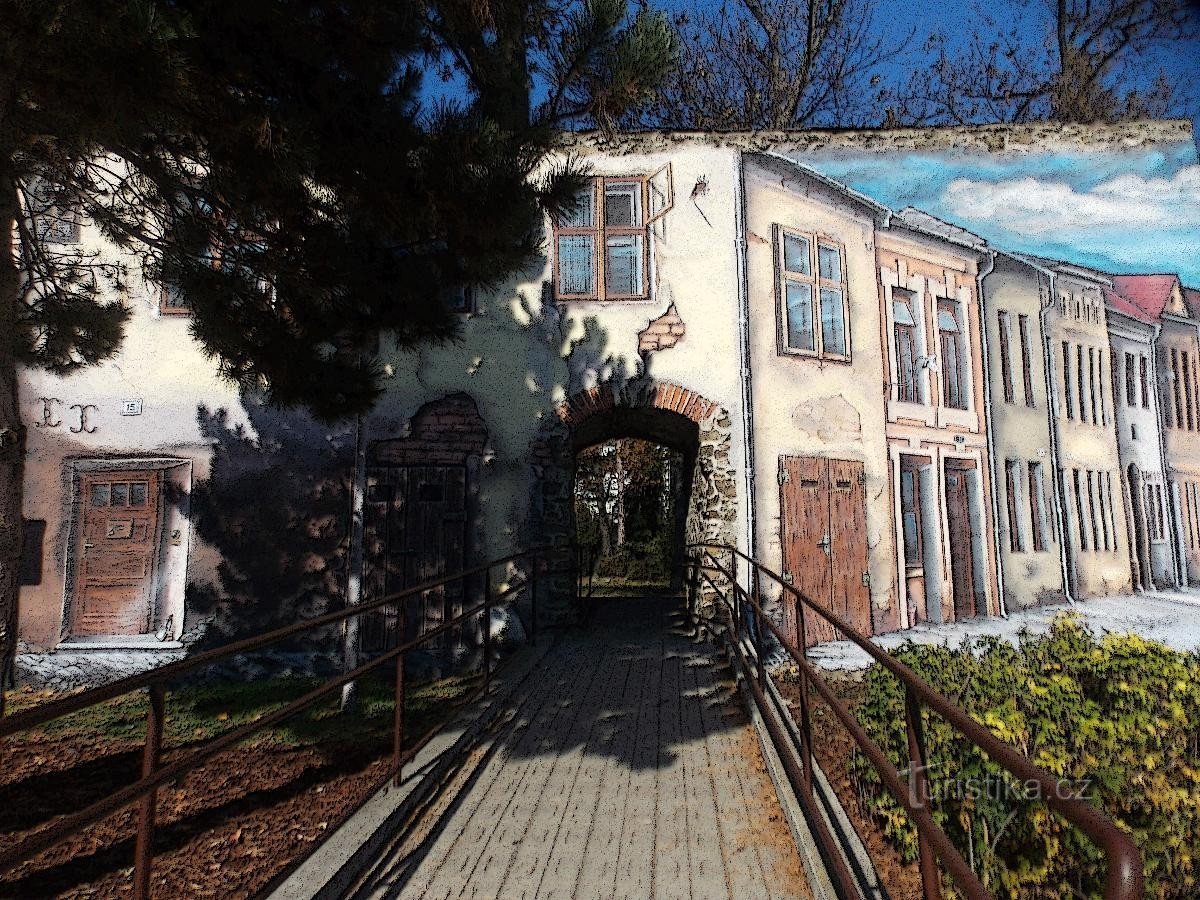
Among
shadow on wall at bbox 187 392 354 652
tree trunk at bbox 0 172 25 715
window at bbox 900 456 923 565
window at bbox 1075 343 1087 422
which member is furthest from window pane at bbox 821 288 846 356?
tree trunk at bbox 0 172 25 715

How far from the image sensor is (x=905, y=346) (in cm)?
871

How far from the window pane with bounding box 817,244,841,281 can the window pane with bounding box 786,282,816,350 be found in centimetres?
42

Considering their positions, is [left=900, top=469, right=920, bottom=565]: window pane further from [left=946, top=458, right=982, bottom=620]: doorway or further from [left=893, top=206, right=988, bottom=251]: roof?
[left=893, top=206, right=988, bottom=251]: roof

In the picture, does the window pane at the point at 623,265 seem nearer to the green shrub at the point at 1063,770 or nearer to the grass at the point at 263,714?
the grass at the point at 263,714

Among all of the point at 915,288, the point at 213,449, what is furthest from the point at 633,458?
the point at 213,449

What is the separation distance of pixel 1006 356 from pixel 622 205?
5.11m

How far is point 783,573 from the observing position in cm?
780

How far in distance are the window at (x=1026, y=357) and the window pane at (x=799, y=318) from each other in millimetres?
2693

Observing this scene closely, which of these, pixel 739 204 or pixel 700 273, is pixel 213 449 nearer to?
pixel 700 273

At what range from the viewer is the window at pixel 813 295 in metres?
8.30

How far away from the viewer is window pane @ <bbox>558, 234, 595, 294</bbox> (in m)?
8.20

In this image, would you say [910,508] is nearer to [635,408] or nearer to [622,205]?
[635,408]

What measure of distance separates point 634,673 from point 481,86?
4.43 meters

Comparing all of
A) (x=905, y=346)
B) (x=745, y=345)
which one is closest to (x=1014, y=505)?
(x=905, y=346)
